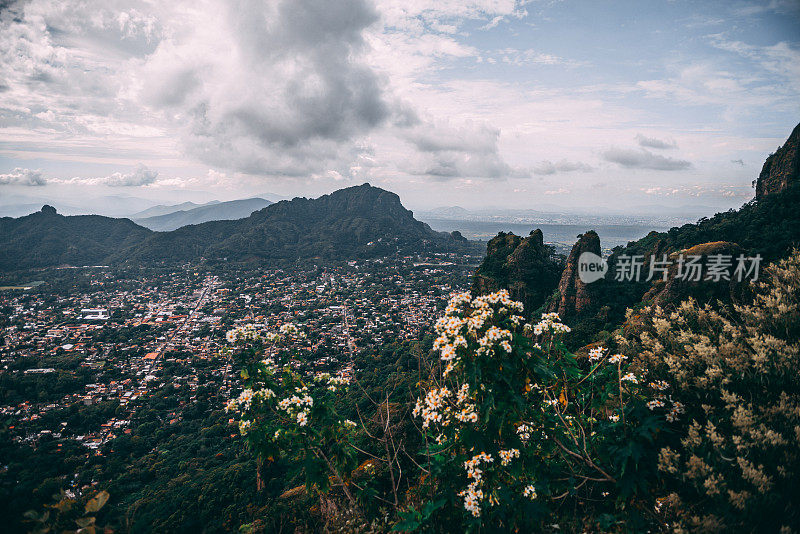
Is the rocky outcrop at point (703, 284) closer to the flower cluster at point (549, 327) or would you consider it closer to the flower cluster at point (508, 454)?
the flower cluster at point (549, 327)

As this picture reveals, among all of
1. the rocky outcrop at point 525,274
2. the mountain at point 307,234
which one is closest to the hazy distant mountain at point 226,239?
the mountain at point 307,234

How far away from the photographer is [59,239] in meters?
112

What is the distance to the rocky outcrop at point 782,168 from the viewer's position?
30.8 meters

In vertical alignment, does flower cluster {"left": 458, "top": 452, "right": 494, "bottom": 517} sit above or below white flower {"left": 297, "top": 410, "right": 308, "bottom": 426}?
below

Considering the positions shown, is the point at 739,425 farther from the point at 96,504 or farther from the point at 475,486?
the point at 96,504

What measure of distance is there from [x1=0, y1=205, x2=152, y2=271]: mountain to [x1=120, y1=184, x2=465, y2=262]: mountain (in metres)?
16.7

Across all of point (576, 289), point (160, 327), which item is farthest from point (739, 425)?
point (160, 327)

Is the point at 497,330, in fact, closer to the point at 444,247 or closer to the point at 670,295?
the point at 670,295

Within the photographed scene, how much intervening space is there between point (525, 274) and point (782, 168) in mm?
28796

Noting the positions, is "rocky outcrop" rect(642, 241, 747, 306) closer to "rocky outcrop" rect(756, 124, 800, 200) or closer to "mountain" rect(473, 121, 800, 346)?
"mountain" rect(473, 121, 800, 346)

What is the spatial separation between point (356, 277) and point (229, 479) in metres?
72.8

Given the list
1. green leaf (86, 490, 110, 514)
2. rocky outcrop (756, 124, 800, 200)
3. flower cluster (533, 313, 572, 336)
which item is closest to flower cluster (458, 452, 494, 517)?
flower cluster (533, 313, 572, 336)

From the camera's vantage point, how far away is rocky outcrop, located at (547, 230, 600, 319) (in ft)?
95.0

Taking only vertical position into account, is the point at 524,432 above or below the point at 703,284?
below
